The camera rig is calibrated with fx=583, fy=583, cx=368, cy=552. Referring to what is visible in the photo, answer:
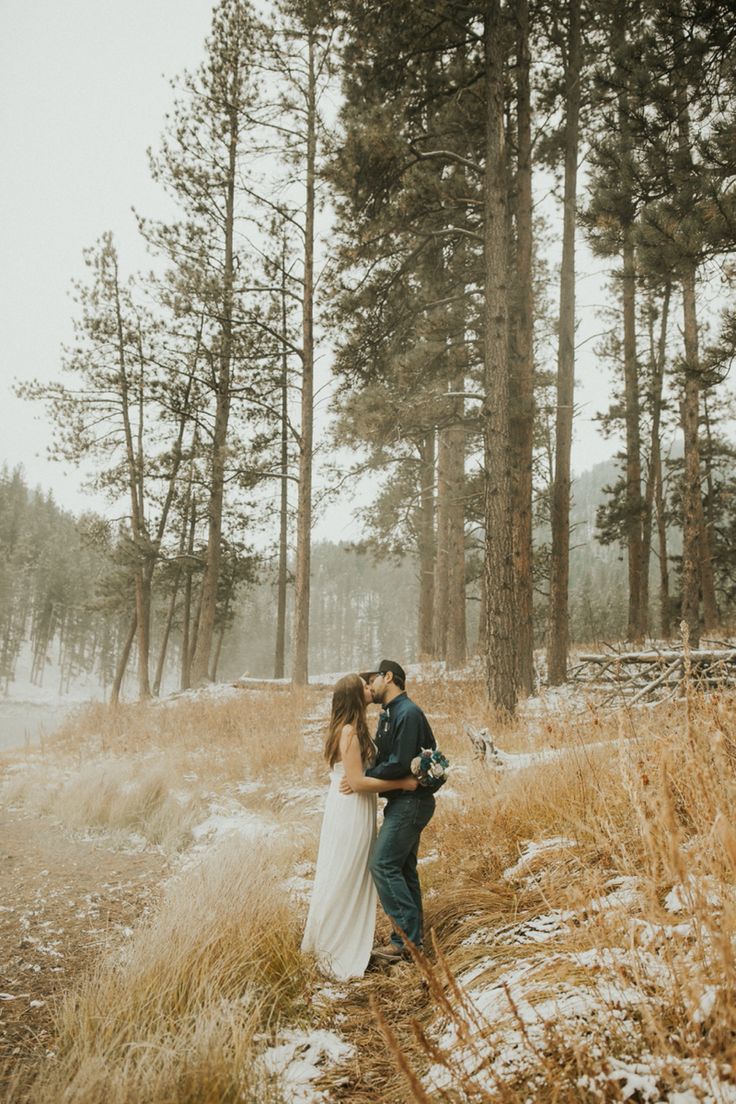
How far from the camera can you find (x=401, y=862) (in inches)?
129

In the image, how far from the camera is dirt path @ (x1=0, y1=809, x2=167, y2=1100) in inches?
106

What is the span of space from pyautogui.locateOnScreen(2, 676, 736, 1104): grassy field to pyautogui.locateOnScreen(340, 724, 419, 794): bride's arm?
725 millimetres

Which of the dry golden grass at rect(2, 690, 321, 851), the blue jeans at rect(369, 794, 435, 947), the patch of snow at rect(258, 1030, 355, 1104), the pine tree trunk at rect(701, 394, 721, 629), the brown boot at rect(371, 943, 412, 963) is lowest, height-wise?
the dry golden grass at rect(2, 690, 321, 851)

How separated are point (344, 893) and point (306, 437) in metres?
11.7

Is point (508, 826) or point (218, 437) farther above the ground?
point (218, 437)

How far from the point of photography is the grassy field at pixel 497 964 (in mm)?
1459

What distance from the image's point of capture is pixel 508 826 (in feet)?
12.6

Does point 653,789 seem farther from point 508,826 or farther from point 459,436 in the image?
point 459,436

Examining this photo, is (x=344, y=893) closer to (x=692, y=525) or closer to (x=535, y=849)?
(x=535, y=849)

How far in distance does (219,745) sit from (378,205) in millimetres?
8683

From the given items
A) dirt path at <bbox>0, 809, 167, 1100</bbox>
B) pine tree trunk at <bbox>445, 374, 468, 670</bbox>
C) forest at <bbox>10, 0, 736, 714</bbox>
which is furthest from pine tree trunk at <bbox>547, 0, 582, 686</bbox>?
dirt path at <bbox>0, 809, 167, 1100</bbox>

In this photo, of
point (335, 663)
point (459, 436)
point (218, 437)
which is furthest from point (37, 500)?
point (459, 436)

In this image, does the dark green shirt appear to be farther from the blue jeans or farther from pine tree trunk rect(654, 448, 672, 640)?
Result: pine tree trunk rect(654, 448, 672, 640)

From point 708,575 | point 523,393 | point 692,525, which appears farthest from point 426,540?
point 692,525
